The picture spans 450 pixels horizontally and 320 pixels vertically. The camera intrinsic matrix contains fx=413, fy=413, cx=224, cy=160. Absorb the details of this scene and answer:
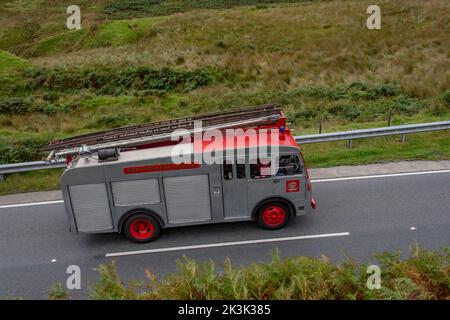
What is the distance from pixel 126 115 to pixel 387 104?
11127 mm

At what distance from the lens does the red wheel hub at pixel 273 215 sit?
961cm

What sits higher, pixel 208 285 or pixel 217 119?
pixel 217 119

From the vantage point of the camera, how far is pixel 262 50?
1019 inches

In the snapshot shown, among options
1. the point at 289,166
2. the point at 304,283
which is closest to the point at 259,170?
the point at 289,166

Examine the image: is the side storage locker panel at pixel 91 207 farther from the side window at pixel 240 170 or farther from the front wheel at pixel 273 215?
the front wheel at pixel 273 215

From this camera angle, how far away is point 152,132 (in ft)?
32.1

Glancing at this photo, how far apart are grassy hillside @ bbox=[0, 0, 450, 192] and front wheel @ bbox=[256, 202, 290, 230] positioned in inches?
152

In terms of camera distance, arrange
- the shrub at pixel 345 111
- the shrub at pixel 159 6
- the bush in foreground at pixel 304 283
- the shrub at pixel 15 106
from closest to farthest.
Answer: the bush in foreground at pixel 304 283
the shrub at pixel 345 111
the shrub at pixel 15 106
the shrub at pixel 159 6

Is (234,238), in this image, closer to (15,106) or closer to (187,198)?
(187,198)

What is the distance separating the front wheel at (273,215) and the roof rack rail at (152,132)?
1.96 meters

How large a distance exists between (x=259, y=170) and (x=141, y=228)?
9.96 feet

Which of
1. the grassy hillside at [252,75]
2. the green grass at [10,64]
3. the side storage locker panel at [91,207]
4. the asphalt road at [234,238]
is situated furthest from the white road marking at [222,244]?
the green grass at [10,64]
